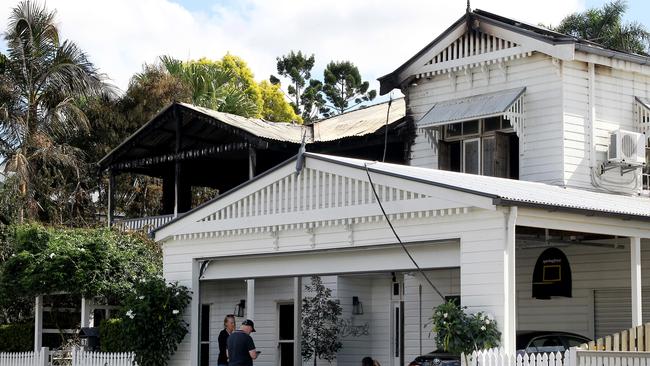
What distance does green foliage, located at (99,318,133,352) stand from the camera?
25062mm

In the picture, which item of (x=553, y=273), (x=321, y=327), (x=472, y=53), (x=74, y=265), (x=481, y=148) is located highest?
(x=472, y=53)

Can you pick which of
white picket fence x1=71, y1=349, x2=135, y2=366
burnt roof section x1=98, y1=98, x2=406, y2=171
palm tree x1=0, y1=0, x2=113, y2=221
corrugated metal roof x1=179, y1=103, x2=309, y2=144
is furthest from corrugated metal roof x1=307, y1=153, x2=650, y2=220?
palm tree x1=0, y1=0, x2=113, y2=221

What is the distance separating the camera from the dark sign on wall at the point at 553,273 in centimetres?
2358

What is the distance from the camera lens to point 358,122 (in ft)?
102

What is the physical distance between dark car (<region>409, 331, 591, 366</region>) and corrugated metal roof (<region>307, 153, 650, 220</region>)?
95.9 inches

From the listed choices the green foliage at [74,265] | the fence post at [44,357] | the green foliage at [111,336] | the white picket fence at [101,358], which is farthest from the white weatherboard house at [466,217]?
the fence post at [44,357]

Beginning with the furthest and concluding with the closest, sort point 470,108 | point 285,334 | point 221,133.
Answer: point 221,133 < point 285,334 < point 470,108

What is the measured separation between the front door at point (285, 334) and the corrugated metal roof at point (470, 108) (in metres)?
5.76

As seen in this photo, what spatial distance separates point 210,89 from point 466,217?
31990mm

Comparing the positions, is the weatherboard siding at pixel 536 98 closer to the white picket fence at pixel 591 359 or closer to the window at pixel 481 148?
the window at pixel 481 148

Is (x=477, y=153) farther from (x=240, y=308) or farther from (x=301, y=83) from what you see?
(x=301, y=83)

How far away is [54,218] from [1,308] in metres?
10.3

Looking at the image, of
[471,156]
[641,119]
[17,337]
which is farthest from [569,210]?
[17,337]

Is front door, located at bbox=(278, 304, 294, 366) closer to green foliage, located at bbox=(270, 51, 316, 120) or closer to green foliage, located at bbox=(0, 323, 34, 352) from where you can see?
green foliage, located at bbox=(0, 323, 34, 352)
